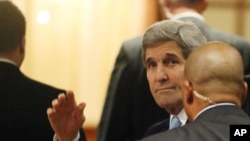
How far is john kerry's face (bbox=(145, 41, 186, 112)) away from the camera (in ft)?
6.95

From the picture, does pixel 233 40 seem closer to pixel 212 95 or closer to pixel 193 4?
pixel 193 4

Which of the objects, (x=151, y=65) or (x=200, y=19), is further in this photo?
(x=200, y=19)

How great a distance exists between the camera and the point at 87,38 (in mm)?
3857

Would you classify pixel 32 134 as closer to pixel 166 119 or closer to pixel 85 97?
pixel 166 119

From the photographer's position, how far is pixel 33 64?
3602 millimetres

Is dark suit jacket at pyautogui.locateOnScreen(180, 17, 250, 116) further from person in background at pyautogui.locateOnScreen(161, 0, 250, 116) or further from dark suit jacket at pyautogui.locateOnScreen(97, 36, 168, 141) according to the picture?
dark suit jacket at pyautogui.locateOnScreen(97, 36, 168, 141)

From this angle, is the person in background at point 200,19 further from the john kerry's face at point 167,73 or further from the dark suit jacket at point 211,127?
the dark suit jacket at point 211,127

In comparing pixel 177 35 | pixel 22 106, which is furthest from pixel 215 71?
pixel 22 106

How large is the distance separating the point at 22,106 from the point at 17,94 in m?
0.04

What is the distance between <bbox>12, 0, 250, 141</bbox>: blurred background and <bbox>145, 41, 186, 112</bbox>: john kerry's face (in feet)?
5.23

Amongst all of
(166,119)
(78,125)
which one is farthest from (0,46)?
(166,119)

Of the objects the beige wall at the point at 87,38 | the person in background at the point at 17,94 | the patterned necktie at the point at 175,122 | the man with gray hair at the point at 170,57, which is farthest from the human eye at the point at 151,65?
the beige wall at the point at 87,38

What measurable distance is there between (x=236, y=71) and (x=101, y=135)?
0.97 meters

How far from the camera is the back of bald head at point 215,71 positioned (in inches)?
70.1
